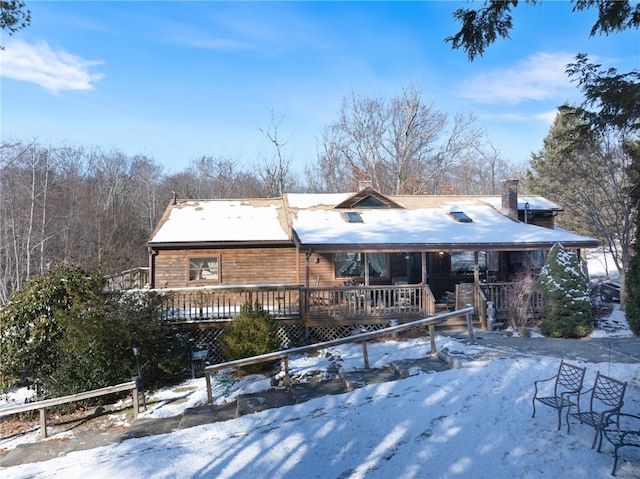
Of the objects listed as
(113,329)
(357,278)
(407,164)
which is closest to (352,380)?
(113,329)

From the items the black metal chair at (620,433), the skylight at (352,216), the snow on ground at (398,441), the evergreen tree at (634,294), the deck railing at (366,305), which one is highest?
the skylight at (352,216)

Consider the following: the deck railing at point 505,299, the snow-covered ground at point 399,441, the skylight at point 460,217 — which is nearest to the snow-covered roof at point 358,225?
the skylight at point 460,217

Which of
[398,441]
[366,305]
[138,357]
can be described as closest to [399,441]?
[398,441]

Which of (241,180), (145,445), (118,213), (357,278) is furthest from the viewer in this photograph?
(241,180)

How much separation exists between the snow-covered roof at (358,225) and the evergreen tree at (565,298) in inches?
79.5

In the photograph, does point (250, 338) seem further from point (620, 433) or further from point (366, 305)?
point (620, 433)

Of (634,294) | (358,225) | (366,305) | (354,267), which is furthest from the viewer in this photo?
(354,267)

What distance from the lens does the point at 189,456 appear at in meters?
5.71

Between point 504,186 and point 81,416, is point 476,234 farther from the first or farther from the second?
point 81,416

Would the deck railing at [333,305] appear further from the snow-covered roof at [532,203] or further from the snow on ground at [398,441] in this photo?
the snow-covered roof at [532,203]

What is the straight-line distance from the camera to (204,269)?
1580cm

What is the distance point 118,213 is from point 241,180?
14219mm

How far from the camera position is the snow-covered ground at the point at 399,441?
16.0ft

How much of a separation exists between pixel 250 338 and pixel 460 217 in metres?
10.00
